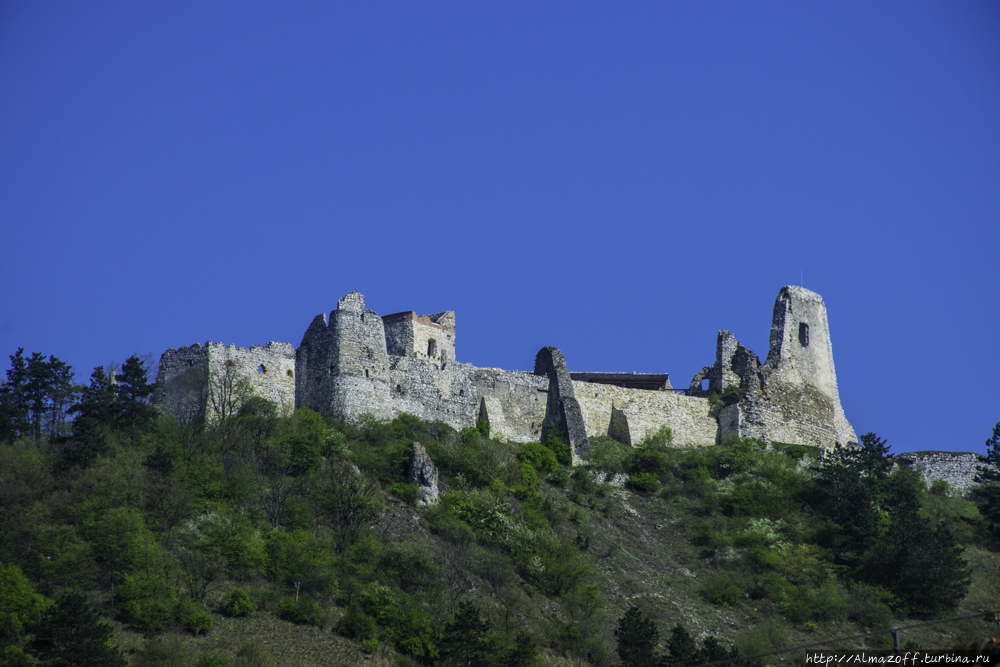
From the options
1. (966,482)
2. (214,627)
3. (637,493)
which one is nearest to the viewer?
(214,627)

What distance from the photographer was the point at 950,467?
59.4 metres

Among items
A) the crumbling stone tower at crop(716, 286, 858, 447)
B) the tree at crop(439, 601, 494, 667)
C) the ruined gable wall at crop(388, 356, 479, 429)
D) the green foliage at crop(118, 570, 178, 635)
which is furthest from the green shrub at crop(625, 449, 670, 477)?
the green foliage at crop(118, 570, 178, 635)

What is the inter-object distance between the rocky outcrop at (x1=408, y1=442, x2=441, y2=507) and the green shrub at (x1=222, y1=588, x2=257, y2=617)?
9.03 meters

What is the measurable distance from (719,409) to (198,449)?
24870 mm

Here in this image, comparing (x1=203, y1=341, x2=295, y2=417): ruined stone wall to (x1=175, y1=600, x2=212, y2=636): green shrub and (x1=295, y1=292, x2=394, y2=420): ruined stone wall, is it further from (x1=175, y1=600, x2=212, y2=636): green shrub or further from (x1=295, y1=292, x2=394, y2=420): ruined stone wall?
(x1=175, y1=600, x2=212, y2=636): green shrub

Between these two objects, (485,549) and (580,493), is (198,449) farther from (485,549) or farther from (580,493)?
(580,493)

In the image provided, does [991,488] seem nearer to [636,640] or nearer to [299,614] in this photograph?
[636,640]

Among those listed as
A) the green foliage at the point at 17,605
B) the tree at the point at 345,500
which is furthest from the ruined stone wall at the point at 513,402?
the green foliage at the point at 17,605

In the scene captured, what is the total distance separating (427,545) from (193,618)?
30.2 ft

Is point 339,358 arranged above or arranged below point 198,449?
above

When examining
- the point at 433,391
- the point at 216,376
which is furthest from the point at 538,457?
the point at 216,376

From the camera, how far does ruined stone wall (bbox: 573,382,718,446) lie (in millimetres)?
57844

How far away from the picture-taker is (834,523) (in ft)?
169

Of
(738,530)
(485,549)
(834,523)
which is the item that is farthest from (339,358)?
(834,523)
